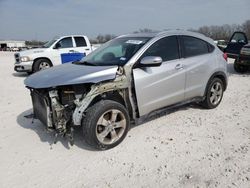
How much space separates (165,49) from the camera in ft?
14.6

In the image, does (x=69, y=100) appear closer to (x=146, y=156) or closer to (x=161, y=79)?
(x=146, y=156)

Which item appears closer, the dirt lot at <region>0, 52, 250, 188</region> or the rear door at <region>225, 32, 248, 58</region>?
the dirt lot at <region>0, 52, 250, 188</region>

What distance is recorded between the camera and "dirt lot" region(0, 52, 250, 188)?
3.04 m

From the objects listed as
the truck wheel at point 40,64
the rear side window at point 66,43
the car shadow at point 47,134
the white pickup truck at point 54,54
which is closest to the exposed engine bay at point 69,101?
the car shadow at point 47,134

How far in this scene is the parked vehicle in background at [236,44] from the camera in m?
10.8

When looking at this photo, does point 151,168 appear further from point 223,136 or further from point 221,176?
point 223,136

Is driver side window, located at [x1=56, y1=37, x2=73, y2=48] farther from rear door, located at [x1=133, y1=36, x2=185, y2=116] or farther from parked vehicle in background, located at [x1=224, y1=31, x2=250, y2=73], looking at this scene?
rear door, located at [x1=133, y1=36, x2=185, y2=116]

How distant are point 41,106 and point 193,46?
121 inches

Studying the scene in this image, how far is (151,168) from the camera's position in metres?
3.26

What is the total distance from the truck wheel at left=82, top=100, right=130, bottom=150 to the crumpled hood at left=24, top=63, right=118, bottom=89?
382 mm

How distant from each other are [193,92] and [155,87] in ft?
3.72

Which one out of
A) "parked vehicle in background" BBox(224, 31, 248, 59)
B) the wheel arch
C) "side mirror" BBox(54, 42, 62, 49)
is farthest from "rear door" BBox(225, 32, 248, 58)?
"side mirror" BBox(54, 42, 62, 49)

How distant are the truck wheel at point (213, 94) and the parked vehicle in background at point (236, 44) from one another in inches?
220

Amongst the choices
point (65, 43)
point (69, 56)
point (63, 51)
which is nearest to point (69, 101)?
point (69, 56)
